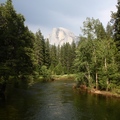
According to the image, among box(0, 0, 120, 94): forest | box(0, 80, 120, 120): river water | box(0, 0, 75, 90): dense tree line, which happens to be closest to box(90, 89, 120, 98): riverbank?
box(0, 0, 120, 94): forest

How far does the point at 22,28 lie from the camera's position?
38531 millimetres

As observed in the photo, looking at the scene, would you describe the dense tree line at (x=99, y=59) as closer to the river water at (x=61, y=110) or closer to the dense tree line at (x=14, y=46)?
the river water at (x=61, y=110)

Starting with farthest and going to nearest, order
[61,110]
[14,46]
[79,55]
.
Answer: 1. [79,55]
2. [14,46]
3. [61,110]

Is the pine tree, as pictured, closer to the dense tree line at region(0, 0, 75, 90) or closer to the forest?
the forest

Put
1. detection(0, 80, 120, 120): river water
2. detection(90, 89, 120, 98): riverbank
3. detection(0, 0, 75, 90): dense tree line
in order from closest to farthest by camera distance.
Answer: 1. detection(0, 80, 120, 120): river water
2. detection(0, 0, 75, 90): dense tree line
3. detection(90, 89, 120, 98): riverbank

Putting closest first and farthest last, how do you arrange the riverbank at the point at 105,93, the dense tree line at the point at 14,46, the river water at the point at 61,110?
the river water at the point at 61,110, the dense tree line at the point at 14,46, the riverbank at the point at 105,93

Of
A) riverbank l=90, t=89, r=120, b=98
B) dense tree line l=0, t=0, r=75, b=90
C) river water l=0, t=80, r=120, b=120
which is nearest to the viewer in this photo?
river water l=0, t=80, r=120, b=120

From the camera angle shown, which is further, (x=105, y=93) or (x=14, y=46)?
(x=105, y=93)

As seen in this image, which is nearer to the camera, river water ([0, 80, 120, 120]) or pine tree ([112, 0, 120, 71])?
river water ([0, 80, 120, 120])

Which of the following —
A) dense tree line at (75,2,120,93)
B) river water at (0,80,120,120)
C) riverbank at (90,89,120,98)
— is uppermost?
dense tree line at (75,2,120,93)

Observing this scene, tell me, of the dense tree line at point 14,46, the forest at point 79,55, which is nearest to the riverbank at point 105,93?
the forest at point 79,55

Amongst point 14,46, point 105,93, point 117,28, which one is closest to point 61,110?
point 14,46

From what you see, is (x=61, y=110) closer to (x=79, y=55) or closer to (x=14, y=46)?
(x=14, y=46)

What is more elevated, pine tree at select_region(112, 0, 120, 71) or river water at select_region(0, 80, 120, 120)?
pine tree at select_region(112, 0, 120, 71)
